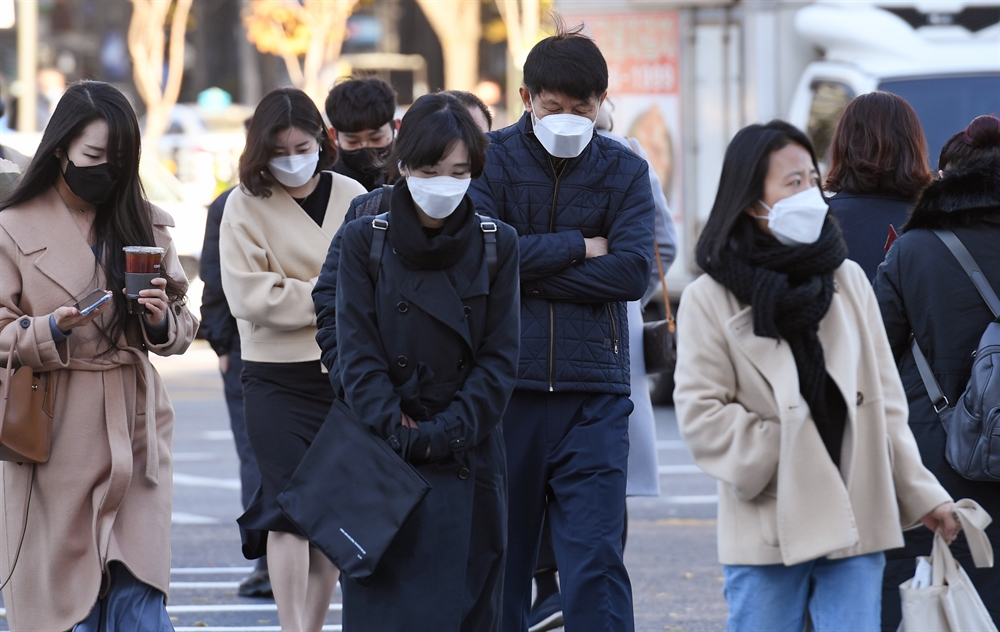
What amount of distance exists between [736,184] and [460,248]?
30.0 inches

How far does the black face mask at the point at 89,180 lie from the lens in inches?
170

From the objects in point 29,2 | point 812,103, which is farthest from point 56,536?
point 29,2

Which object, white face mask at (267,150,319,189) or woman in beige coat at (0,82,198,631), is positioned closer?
woman in beige coat at (0,82,198,631)

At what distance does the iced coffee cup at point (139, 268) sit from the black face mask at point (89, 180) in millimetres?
237

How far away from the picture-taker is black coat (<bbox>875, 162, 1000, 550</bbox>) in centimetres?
454

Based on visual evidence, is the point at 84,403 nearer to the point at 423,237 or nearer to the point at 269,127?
the point at 423,237

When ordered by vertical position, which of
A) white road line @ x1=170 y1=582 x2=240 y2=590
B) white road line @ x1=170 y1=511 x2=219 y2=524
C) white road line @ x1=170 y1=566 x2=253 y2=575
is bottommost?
white road line @ x1=170 y1=511 x2=219 y2=524

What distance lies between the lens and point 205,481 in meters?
9.89

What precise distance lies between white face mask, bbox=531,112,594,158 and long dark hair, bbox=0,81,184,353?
132 cm

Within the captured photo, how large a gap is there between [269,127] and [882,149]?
225cm

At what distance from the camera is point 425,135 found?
386 centimetres

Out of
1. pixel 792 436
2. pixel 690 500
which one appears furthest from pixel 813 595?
pixel 690 500

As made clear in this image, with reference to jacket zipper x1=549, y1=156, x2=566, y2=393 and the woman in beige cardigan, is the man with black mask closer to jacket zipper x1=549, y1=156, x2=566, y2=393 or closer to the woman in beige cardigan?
the woman in beige cardigan

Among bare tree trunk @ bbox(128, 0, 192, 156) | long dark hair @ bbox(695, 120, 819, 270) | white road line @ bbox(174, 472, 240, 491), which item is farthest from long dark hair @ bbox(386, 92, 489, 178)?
bare tree trunk @ bbox(128, 0, 192, 156)
